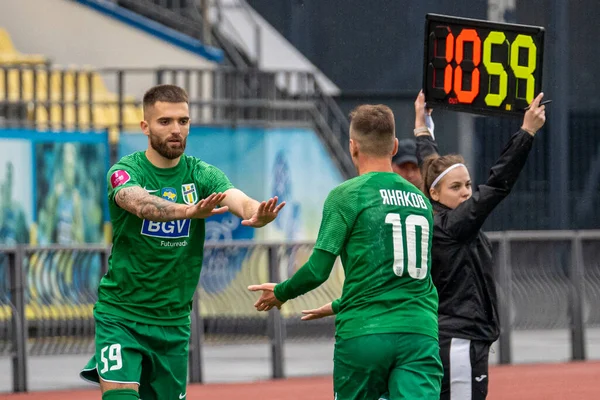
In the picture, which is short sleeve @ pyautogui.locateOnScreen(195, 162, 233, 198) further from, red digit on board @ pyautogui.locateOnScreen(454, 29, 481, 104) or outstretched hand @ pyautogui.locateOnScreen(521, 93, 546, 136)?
outstretched hand @ pyautogui.locateOnScreen(521, 93, 546, 136)

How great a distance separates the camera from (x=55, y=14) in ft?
74.7

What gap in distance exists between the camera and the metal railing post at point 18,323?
14.1m

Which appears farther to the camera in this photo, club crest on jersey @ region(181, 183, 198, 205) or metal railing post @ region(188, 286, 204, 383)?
metal railing post @ region(188, 286, 204, 383)

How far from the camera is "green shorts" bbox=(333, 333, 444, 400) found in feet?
21.3

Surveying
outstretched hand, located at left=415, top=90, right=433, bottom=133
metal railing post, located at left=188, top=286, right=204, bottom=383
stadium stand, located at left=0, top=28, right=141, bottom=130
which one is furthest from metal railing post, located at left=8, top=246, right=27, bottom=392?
outstretched hand, located at left=415, top=90, right=433, bottom=133

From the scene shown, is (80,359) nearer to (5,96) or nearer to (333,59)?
(5,96)

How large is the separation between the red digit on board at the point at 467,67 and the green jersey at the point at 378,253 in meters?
1.27

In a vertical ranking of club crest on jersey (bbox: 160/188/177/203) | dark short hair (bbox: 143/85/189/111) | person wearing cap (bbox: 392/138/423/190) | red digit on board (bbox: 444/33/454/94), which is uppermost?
red digit on board (bbox: 444/33/454/94)

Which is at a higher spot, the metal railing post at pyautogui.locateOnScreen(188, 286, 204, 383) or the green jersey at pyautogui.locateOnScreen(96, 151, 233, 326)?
the green jersey at pyautogui.locateOnScreen(96, 151, 233, 326)

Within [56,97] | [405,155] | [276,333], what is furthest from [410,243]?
[56,97]

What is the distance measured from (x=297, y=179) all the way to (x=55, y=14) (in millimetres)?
5115

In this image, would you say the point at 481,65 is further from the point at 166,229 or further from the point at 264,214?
the point at 166,229

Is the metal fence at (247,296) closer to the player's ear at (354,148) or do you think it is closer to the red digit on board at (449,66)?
the red digit on board at (449,66)

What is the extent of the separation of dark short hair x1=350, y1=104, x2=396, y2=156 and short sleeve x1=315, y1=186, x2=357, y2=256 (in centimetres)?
25
